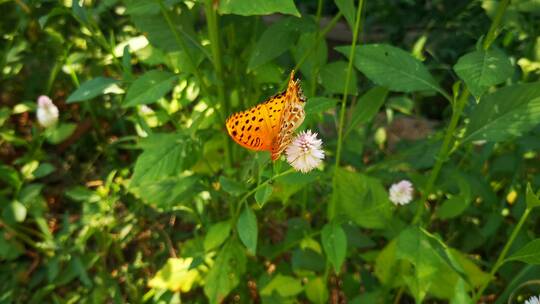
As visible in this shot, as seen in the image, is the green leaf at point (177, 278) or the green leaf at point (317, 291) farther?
the green leaf at point (177, 278)

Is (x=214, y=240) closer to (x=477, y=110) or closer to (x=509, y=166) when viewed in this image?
(x=477, y=110)

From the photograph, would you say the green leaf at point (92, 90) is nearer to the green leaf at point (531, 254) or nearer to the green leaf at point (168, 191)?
the green leaf at point (168, 191)

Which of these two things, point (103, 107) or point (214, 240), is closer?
point (214, 240)

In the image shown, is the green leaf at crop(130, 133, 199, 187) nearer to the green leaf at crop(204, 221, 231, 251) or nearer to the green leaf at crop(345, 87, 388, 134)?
the green leaf at crop(204, 221, 231, 251)

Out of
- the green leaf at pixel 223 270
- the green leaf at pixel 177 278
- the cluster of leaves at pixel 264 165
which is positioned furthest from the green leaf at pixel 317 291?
the green leaf at pixel 177 278

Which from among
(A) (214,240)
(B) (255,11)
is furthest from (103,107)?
(B) (255,11)

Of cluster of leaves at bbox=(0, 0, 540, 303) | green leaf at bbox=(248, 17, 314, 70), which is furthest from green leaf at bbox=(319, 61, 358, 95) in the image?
green leaf at bbox=(248, 17, 314, 70)

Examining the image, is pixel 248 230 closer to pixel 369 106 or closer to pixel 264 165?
pixel 264 165
